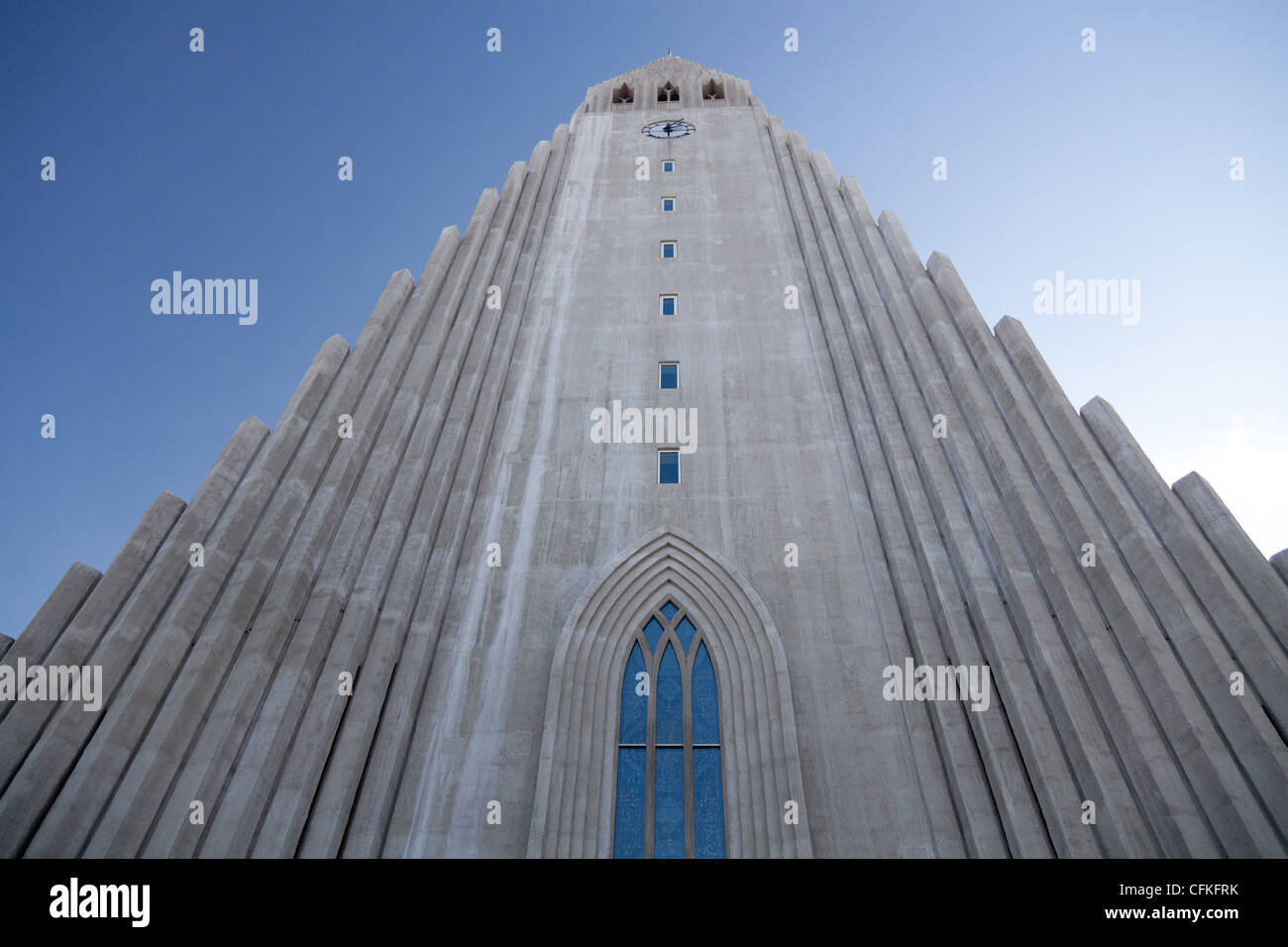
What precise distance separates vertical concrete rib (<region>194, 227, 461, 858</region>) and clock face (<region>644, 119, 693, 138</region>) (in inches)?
607

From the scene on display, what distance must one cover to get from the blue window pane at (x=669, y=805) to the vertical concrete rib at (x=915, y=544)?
4423 millimetres

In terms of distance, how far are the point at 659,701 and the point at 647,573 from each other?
2.73 meters

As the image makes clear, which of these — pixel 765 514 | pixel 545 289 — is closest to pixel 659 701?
pixel 765 514

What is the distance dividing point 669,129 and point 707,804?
26766 millimetres

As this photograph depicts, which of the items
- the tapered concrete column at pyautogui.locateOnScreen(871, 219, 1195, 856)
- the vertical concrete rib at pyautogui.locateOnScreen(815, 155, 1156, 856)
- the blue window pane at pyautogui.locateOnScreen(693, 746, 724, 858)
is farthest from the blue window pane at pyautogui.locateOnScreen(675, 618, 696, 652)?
the tapered concrete column at pyautogui.locateOnScreen(871, 219, 1195, 856)

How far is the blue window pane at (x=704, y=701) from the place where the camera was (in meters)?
16.3

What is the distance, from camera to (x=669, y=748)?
634 inches

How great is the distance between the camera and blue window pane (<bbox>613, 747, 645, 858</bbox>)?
581 inches

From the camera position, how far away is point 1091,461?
17062 mm

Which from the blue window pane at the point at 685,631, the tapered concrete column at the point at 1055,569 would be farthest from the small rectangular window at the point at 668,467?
the tapered concrete column at the point at 1055,569

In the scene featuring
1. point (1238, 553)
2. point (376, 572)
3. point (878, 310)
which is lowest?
point (1238, 553)

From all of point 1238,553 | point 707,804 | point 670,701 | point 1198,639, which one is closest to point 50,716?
point 670,701

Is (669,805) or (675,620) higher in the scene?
(675,620)

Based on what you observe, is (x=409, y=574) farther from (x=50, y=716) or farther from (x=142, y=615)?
(x=50, y=716)
